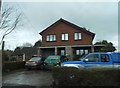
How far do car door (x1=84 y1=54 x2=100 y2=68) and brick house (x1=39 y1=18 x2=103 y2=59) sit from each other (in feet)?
70.2

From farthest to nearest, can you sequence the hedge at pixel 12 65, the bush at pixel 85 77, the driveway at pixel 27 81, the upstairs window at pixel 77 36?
the upstairs window at pixel 77 36
the hedge at pixel 12 65
the driveway at pixel 27 81
the bush at pixel 85 77

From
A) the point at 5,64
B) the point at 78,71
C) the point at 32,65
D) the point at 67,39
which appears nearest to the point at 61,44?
the point at 67,39

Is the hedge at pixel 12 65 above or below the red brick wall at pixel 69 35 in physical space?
below

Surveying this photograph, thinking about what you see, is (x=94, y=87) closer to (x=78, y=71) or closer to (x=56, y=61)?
(x=78, y=71)

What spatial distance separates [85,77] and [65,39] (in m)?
27.4

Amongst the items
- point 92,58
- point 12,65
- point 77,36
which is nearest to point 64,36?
point 77,36

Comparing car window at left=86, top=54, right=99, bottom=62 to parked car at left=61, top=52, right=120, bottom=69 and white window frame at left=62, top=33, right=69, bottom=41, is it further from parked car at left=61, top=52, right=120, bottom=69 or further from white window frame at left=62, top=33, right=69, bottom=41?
white window frame at left=62, top=33, right=69, bottom=41

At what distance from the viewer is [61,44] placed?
39.2 meters

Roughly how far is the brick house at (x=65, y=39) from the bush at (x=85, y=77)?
2500 cm

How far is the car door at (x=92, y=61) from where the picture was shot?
15.6m

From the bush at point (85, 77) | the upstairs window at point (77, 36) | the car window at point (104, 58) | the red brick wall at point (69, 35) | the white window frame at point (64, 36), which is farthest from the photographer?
the white window frame at point (64, 36)

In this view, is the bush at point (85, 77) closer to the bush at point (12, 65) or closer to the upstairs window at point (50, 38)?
the bush at point (12, 65)

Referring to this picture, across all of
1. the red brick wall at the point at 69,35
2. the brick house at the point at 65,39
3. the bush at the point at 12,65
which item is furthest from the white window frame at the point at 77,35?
the bush at the point at 12,65

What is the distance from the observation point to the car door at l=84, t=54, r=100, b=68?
616 inches
